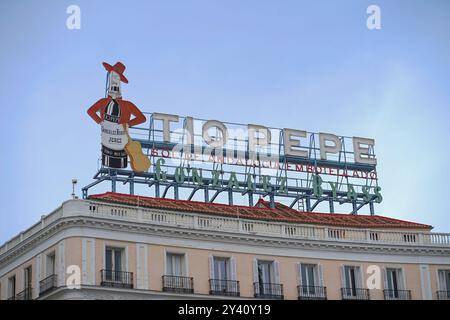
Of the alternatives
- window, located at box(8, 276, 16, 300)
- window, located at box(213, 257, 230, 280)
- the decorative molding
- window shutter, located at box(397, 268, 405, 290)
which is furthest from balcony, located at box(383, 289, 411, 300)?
window, located at box(8, 276, 16, 300)

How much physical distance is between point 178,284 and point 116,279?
4451mm

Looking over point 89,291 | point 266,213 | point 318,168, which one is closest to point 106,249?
point 89,291

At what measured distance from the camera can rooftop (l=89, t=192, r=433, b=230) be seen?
84.3 meters

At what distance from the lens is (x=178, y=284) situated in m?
78.5

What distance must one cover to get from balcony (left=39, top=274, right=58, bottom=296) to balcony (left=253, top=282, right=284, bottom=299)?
46.3 ft

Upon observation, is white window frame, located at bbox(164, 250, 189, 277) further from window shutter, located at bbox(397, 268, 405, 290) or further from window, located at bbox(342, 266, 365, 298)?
window shutter, located at bbox(397, 268, 405, 290)

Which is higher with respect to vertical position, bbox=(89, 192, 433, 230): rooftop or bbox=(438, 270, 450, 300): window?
bbox=(89, 192, 433, 230): rooftop

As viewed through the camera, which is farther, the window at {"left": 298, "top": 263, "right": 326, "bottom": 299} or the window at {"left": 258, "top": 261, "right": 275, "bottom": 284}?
the window at {"left": 298, "top": 263, "right": 326, "bottom": 299}

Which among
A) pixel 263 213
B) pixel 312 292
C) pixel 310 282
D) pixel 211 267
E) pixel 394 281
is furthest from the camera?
pixel 263 213

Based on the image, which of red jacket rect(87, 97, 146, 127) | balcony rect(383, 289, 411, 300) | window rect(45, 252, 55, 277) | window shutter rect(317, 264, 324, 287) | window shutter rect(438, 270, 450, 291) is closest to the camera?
window rect(45, 252, 55, 277)

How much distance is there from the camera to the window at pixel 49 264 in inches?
3066

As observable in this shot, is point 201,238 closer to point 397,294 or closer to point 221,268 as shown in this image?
point 221,268

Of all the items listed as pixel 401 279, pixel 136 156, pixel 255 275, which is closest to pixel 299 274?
pixel 255 275

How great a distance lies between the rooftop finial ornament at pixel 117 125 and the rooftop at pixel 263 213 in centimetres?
928
